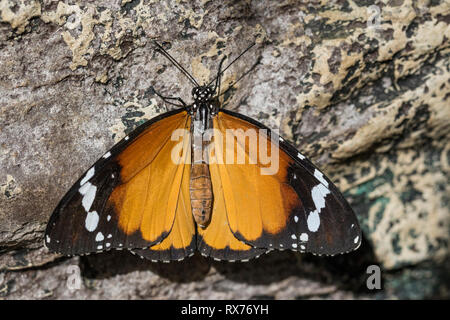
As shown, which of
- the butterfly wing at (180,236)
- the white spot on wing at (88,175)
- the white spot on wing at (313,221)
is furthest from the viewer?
the butterfly wing at (180,236)

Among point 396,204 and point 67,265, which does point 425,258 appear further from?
point 67,265

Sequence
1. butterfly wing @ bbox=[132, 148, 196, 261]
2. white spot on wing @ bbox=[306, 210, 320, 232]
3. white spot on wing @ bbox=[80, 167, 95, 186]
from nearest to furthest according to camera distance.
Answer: white spot on wing @ bbox=[80, 167, 95, 186]
white spot on wing @ bbox=[306, 210, 320, 232]
butterfly wing @ bbox=[132, 148, 196, 261]

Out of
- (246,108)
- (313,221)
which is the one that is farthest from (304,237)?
(246,108)

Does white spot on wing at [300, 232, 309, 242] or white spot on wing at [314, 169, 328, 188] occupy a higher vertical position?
white spot on wing at [314, 169, 328, 188]

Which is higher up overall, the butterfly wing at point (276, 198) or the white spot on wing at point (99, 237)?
the butterfly wing at point (276, 198)

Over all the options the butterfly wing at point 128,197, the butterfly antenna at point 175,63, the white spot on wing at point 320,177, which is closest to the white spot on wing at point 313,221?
the white spot on wing at point 320,177

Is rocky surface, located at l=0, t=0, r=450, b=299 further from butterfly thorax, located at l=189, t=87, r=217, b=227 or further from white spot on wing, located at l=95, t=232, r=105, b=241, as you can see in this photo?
white spot on wing, located at l=95, t=232, r=105, b=241

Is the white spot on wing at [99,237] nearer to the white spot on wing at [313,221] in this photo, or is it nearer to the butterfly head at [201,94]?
the butterfly head at [201,94]

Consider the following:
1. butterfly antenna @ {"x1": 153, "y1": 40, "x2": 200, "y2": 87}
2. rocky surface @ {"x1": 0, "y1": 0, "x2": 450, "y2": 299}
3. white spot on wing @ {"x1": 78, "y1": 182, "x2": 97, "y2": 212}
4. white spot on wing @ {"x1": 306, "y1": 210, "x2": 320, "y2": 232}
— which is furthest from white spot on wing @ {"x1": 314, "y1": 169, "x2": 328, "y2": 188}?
white spot on wing @ {"x1": 78, "y1": 182, "x2": 97, "y2": 212}
